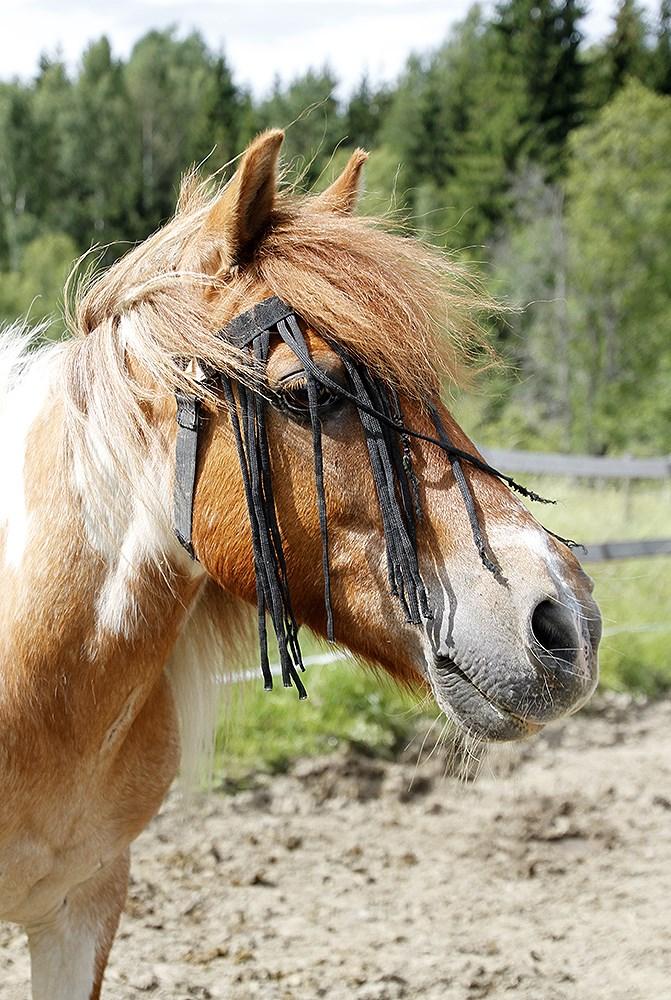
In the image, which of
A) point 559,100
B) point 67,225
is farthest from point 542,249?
point 67,225

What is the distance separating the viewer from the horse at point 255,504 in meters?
1.79

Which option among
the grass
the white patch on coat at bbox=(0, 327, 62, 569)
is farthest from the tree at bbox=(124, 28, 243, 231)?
the white patch on coat at bbox=(0, 327, 62, 569)

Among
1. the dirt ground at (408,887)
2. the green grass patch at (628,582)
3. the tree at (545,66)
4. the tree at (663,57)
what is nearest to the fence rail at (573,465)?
the green grass patch at (628,582)

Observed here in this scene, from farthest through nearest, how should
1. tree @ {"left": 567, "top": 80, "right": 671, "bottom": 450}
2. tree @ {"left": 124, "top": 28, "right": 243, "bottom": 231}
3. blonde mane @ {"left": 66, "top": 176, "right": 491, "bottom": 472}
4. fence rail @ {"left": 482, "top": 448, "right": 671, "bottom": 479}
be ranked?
tree @ {"left": 124, "top": 28, "right": 243, "bottom": 231}
tree @ {"left": 567, "top": 80, "right": 671, "bottom": 450}
fence rail @ {"left": 482, "top": 448, "right": 671, "bottom": 479}
blonde mane @ {"left": 66, "top": 176, "right": 491, "bottom": 472}

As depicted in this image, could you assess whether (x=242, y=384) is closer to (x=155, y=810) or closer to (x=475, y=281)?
(x=475, y=281)

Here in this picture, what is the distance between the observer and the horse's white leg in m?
2.36

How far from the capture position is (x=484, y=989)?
10.5 ft

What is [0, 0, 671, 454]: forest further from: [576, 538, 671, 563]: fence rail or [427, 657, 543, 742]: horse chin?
[427, 657, 543, 742]: horse chin

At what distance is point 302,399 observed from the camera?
1.88 m

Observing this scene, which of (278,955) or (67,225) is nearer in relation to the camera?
(278,955)

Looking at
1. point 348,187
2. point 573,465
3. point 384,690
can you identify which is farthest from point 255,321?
point 573,465

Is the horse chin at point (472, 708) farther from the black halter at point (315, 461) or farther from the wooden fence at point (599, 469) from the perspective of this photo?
the wooden fence at point (599, 469)

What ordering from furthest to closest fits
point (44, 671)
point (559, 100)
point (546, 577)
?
point (559, 100), point (44, 671), point (546, 577)

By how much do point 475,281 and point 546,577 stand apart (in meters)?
0.78
